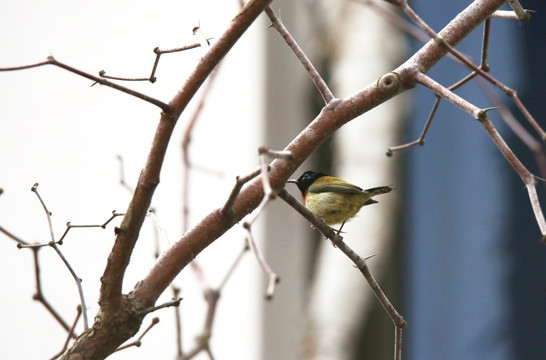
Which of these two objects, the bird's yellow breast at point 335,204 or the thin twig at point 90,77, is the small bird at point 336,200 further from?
the thin twig at point 90,77

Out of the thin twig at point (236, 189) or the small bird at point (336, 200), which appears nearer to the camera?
the thin twig at point (236, 189)

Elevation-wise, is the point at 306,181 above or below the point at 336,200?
above

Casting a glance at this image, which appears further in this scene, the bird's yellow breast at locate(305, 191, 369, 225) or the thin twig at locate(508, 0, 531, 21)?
the bird's yellow breast at locate(305, 191, 369, 225)

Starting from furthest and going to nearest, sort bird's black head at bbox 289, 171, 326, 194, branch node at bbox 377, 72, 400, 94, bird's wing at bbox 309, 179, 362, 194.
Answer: bird's black head at bbox 289, 171, 326, 194, bird's wing at bbox 309, 179, 362, 194, branch node at bbox 377, 72, 400, 94

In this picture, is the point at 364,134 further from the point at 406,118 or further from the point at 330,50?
the point at 330,50

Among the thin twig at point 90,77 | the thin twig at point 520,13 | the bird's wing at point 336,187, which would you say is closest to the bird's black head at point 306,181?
the bird's wing at point 336,187

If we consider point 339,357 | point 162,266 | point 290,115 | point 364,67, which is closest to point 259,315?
point 339,357

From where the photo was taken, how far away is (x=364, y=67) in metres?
2.49

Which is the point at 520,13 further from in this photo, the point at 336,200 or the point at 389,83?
the point at 336,200

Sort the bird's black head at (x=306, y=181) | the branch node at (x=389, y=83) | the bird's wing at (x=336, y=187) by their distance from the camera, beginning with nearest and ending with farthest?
the branch node at (x=389, y=83) → the bird's wing at (x=336, y=187) → the bird's black head at (x=306, y=181)

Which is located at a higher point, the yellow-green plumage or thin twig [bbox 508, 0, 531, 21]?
the yellow-green plumage

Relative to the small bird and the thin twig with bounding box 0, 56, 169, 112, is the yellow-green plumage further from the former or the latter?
the thin twig with bounding box 0, 56, 169, 112

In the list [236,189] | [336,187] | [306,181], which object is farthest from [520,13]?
[306,181]

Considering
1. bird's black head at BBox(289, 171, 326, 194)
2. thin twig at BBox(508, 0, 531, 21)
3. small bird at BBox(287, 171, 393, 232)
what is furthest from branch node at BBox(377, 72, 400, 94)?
bird's black head at BBox(289, 171, 326, 194)
